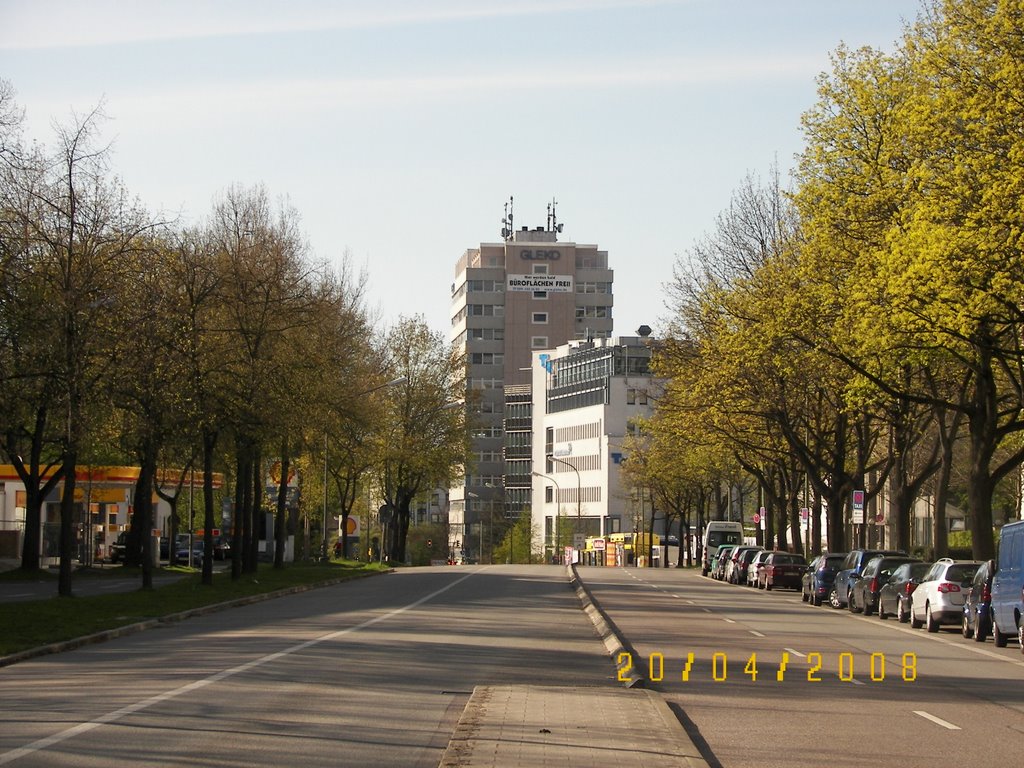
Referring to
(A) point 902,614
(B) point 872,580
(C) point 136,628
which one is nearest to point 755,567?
(B) point 872,580

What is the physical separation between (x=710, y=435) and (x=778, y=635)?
28349mm

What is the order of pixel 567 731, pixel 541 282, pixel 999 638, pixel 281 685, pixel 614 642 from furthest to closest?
pixel 541 282, pixel 999 638, pixel 614 642, pixel 281 685, pixel 567 731

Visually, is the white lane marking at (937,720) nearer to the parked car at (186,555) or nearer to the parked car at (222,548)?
the parked car at (186,555)

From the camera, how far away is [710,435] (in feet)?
189

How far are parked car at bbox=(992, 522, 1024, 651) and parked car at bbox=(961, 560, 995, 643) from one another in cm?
60

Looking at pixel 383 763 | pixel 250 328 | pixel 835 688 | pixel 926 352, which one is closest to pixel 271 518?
pixel 250 328

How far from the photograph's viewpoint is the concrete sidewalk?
11430mm

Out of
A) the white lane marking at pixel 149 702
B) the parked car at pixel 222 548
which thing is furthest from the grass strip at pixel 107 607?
the parked car at pixel 222 548

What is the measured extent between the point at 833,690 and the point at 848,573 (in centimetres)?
2538

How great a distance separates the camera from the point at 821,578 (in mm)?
45906

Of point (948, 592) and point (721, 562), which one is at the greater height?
point (948, 592)

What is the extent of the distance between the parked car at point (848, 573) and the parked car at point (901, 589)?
3847 millimetres
